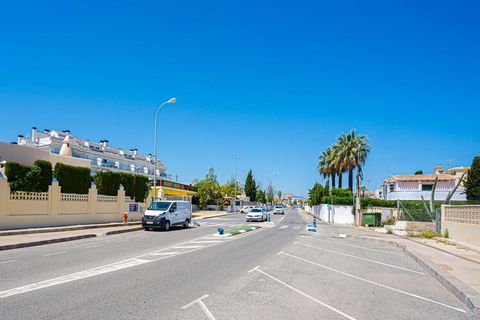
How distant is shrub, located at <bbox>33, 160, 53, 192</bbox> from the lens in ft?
82.3

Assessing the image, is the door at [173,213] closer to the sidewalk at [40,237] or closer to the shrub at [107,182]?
the sidewalk at [40,237]

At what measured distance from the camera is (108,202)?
105ft

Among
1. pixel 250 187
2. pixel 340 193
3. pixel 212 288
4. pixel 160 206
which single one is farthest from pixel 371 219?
pixel 250 187

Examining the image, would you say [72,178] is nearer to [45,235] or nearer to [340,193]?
[45,235]

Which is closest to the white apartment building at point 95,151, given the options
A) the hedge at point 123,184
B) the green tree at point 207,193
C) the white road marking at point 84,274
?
the green tree at point 207,193

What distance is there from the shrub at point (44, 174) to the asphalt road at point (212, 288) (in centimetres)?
1101

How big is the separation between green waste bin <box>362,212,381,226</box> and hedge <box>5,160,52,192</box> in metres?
28.9

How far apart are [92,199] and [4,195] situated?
8.13 meters

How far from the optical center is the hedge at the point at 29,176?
23266mm

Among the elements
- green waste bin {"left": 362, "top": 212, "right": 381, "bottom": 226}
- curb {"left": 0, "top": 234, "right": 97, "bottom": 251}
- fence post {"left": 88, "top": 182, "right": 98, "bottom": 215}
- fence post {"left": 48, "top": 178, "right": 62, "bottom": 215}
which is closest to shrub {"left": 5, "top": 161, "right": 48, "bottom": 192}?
fence post {"left": 48, "top": 178, "right": 62, "bottom": 215}

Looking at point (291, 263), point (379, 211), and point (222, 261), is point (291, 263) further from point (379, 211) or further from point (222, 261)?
point (379, 211)

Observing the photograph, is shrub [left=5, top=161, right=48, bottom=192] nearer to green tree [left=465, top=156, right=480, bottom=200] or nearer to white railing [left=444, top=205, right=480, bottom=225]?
white railing [left=444, top=205, right=480, bottom=225]

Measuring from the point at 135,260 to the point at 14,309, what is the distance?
649 centimetres

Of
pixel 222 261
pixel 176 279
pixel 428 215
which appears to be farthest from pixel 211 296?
pixel 428 215
